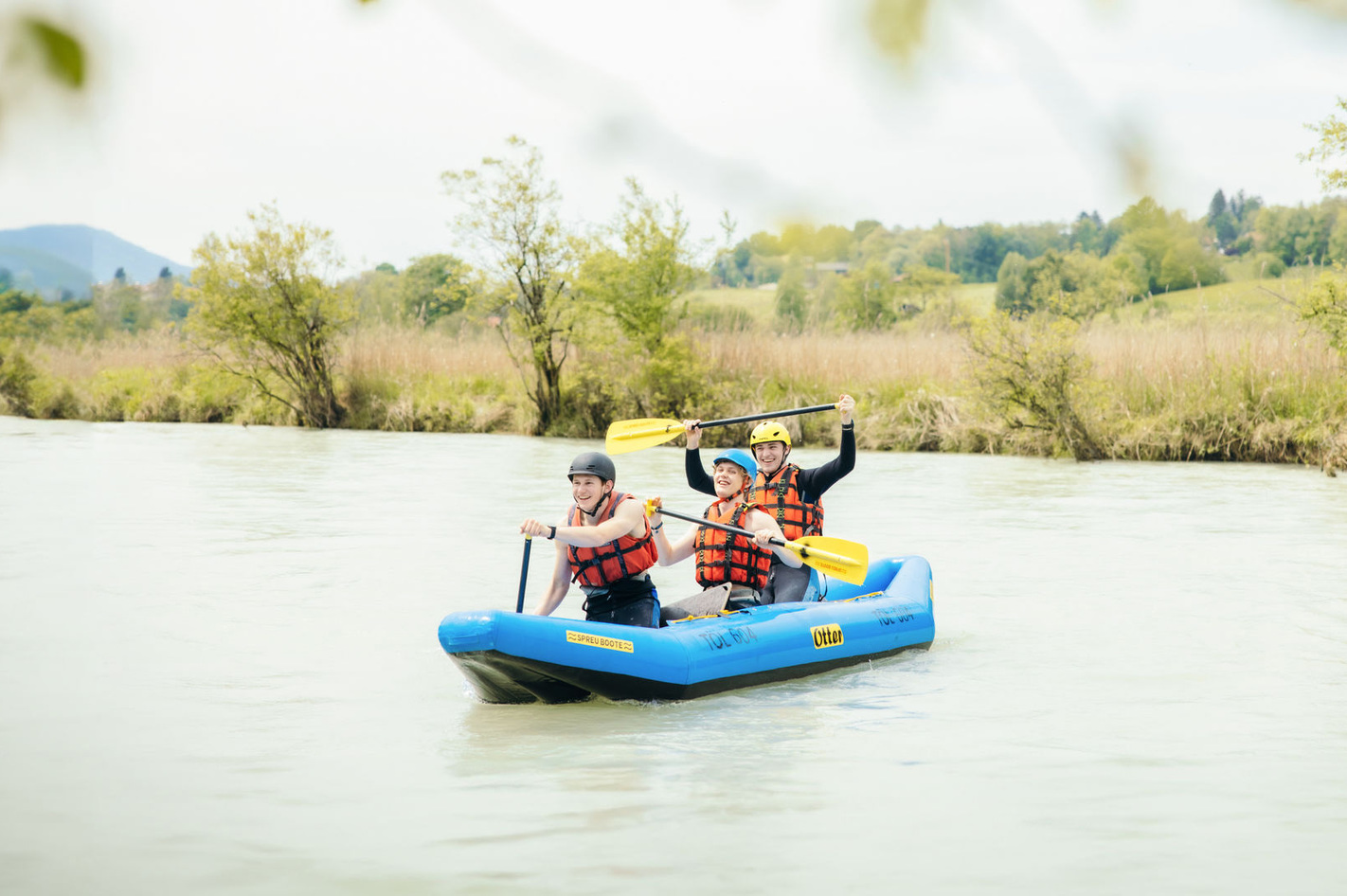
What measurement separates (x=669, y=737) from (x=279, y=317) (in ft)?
47.9

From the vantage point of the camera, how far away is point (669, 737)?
3.83 metres

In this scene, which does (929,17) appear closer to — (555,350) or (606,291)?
Answer: (606,291)

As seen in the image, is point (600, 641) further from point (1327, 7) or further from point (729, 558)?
point (1327, 7)

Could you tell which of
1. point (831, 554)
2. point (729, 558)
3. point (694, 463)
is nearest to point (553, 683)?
point (729, 558)

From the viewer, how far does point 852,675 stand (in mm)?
4672

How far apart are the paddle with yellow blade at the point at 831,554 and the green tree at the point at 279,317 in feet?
43.6

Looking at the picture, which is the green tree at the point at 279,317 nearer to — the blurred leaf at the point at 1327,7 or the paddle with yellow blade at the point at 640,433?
the paddle with yellow blade at the point at 640,433

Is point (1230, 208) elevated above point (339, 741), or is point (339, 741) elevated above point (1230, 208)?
point (1230, 208)

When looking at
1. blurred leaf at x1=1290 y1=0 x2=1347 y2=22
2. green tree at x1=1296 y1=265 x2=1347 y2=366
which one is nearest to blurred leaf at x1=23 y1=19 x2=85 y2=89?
blurred leaf at x1=1290 y1=0 x2=1347 y2=22

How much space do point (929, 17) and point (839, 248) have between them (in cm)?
16

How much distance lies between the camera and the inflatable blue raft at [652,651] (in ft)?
13.0

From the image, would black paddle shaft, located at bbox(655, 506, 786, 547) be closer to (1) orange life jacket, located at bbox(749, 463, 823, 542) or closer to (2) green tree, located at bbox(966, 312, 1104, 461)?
(1) orange life jacket, located at bbox(749, 463, 823, 542)

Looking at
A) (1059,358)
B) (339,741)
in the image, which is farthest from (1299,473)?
(339,741)

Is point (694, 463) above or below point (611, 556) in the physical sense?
above
